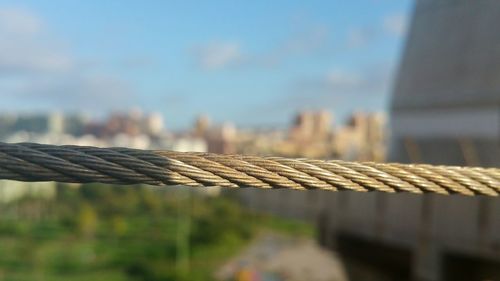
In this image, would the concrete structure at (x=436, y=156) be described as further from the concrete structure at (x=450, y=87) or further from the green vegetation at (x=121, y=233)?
the green vegetation at (x=121, y=233)

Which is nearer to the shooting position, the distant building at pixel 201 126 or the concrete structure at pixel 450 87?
the concrete structure at pixel 450 87

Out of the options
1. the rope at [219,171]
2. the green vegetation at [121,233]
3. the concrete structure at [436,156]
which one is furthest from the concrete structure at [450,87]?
the green vegetation at [121,233]

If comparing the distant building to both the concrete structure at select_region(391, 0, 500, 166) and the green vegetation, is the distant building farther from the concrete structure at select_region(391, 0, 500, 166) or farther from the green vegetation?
the concrete structure at select_region(391, 0, 500, 166)

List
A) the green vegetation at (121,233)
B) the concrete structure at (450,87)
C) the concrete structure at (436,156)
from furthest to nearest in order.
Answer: the green vegetation at (121,233) → the concrete structure at (450,87) → the concrete structure at (436,156)

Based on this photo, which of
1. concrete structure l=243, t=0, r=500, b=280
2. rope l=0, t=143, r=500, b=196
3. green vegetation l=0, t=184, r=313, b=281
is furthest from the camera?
green vegetation l=0, t=184, r=313, b=281

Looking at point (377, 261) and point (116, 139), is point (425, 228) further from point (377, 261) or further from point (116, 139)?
point (116, 139)

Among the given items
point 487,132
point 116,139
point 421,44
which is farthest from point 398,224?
point 116,139

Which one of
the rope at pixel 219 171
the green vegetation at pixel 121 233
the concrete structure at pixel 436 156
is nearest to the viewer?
the rope at pixel 219 171

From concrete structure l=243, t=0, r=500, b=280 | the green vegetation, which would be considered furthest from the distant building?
concrete structure l=243, t=0, r=500, b=280
